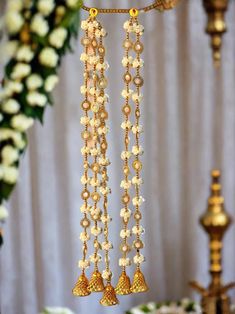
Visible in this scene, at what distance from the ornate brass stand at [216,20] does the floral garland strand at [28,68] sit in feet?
3.40

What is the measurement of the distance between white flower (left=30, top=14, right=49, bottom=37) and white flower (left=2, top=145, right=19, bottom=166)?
0.58ft

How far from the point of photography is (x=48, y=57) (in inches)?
35.6

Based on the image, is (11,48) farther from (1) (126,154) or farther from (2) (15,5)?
(1) (126,154)

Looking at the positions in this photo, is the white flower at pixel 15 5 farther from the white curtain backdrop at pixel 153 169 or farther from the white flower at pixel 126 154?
the white curtain backdrop at pixel 153 169

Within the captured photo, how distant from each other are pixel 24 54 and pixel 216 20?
3.70ft

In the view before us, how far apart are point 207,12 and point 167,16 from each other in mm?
138

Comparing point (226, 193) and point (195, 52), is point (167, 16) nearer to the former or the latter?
point (195, 52)

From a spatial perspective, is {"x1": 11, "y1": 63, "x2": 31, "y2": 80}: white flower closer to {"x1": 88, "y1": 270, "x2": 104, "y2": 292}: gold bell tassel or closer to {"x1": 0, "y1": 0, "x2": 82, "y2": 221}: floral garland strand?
{"x1": 0, "y1": 0, "x2": 82, "y2": 221}: floral garland strand

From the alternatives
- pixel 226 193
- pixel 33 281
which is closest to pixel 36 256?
pixel 33 281

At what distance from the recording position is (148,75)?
197cm

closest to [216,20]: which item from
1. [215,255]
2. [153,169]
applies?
[153,169]

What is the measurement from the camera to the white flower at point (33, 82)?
2.95ft

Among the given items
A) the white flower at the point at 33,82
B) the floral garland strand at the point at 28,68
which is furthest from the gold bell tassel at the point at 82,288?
the white flower at the point at 33,82

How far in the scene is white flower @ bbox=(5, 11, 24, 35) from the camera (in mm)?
868
